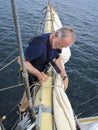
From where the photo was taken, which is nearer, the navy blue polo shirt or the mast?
the mast

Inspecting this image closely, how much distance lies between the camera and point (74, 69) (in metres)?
10.6

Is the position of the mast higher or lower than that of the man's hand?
higher

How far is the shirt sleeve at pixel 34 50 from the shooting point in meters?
4.15

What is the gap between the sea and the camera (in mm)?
8133

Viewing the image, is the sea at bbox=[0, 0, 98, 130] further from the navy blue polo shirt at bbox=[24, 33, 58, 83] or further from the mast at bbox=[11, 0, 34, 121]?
the mast at bbox=[11, 0, 34, 121]

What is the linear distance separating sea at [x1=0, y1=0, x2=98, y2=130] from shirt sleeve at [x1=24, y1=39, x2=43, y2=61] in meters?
0.88

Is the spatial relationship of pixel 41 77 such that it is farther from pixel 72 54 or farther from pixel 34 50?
pixel 72 54

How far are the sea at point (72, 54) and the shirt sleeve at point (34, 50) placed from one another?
0.88 m

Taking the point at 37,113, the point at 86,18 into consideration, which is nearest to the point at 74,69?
the point at 37,113

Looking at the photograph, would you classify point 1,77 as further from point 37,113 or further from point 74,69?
point 37,113

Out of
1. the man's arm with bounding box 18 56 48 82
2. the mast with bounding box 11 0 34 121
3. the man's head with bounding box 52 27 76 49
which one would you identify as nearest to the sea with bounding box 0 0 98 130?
the man's arm with bounding box 18 56 48 82

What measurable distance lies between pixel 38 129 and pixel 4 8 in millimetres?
15225

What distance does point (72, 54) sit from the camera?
12.0 meters

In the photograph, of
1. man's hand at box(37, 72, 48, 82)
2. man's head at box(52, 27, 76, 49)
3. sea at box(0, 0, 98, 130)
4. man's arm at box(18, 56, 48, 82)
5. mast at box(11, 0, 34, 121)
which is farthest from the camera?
sea at box(0, 0, 98, 130)
